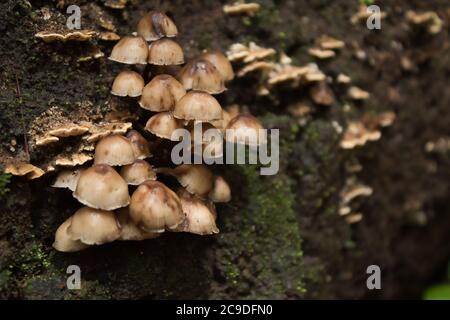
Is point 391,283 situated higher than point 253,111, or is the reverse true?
point 253,111

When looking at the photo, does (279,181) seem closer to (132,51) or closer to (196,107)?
(196,107)

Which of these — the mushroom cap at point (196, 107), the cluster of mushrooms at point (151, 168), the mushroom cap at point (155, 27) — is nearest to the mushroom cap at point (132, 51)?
the cluster of mushrooms at point (151, 168)

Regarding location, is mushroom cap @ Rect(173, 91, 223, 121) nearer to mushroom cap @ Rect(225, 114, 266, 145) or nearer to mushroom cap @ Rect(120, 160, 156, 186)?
mushroom cap @ Rect(225, 114, 266, 145)

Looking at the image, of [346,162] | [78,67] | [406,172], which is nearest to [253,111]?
[346,162]

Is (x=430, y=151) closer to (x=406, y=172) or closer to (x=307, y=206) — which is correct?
(x=406, y=172)

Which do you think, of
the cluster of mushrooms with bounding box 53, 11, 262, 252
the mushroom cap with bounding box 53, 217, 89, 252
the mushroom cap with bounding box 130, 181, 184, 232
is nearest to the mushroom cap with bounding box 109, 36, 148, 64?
the cluster of mushrooms with bounding box 53, 11, 262, 252

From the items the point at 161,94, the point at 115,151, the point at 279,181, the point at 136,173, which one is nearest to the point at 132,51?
the point at 161,94
